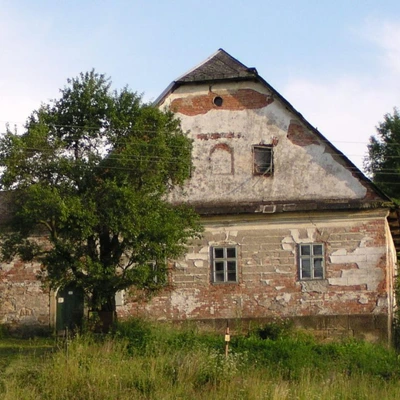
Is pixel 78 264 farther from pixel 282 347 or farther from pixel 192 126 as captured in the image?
pixel 192 126

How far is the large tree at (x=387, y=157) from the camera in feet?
117

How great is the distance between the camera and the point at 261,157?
66.2 feet

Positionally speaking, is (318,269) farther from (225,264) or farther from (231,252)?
(225,264)

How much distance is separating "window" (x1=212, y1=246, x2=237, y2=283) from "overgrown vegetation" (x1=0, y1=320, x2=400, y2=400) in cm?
430

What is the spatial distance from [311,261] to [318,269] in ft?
0.90

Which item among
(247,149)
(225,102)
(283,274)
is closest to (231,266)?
(283,274)

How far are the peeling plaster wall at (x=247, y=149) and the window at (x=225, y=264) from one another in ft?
4.55

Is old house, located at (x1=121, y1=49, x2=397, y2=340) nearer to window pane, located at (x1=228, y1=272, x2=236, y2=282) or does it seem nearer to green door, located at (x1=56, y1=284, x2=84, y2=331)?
window pane, located at (x1=228, y1=272, x2=236, y2=282)

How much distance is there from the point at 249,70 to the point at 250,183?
10.1 feet

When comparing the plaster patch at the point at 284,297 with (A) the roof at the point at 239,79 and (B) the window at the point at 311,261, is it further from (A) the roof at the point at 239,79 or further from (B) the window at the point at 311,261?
(A) the roof at the point at 239,79

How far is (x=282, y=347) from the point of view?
14766 mm

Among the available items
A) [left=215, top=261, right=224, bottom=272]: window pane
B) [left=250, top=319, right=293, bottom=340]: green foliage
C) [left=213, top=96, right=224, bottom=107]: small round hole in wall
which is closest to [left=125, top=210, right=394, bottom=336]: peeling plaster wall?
[left=215, top=261, right=224, bottom=272]: window pane

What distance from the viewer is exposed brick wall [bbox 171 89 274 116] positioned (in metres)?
20.2

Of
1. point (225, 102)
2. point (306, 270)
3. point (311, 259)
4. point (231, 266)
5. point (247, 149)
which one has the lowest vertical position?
point (306, 270)
